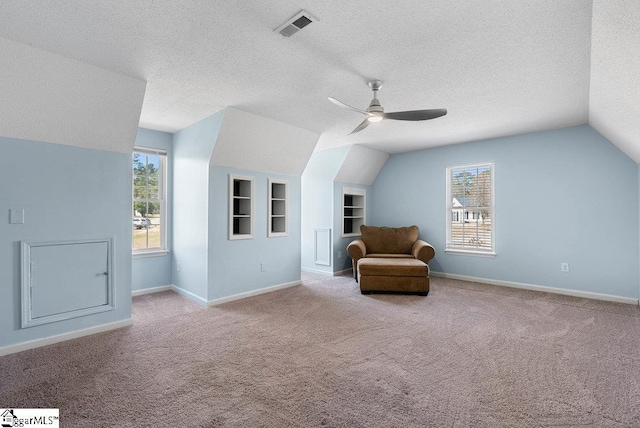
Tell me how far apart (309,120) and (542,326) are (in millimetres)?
3610

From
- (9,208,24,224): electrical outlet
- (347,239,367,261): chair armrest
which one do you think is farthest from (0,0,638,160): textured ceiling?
(347,239,367,261): chair armrest

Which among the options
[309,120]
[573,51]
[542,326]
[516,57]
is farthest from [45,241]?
→ [542,326]

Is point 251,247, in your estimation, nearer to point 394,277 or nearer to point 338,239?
point 338,239

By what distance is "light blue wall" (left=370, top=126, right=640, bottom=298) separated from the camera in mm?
4008

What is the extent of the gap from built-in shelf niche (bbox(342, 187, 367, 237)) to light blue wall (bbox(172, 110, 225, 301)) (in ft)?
9.98

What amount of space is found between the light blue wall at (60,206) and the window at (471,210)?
5076 mm

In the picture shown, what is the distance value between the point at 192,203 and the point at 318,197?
8.43 ft

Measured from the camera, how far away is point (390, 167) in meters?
6.34

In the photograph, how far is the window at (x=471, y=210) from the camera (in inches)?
203

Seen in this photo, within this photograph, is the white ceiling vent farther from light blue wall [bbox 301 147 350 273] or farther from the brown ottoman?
light blue wall [bbox 301 147 350 273]

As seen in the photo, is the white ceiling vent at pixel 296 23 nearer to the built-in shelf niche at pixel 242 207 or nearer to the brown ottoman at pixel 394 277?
the built-in shelf niche at pixel 242 207

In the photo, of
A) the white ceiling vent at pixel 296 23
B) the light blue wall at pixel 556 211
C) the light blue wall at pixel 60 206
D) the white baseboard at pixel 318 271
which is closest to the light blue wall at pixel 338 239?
the white baseboard at pixel 318 271

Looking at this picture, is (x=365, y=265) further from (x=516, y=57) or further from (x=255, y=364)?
(x=516, y=57)

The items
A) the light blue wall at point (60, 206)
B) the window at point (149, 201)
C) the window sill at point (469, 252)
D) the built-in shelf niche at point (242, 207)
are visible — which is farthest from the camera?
the window sill at point (469, 252)
